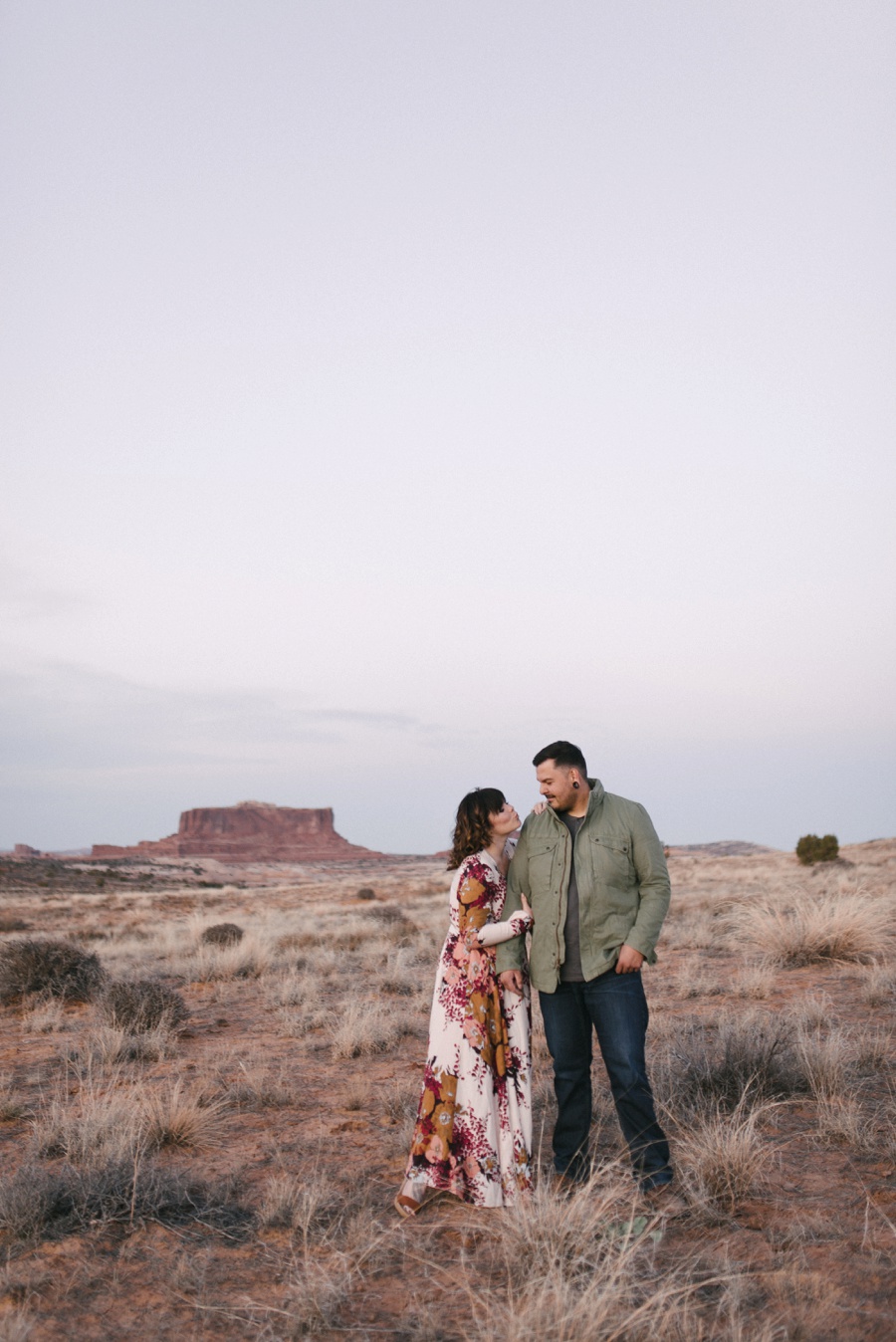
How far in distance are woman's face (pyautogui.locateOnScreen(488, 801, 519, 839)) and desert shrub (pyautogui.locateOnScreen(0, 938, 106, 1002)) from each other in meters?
7.13

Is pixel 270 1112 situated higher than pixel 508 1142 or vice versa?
pixel 508 1142

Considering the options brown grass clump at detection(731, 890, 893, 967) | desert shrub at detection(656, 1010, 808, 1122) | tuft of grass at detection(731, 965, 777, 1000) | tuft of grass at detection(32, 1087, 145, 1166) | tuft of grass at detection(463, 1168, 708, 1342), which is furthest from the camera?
brown grass clump at detection(731, 890, 893, 967)

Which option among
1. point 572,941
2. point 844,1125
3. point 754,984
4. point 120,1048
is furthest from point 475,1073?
point 754,984

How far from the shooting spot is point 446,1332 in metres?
2.90

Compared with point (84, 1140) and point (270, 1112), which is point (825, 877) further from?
point (84, 1140)

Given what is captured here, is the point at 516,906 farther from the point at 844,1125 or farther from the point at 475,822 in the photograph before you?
the point at 844,1125

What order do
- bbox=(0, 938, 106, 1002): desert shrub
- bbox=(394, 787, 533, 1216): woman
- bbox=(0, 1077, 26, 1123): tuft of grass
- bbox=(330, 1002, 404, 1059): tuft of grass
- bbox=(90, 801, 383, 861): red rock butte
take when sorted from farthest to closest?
bbox=(90, 801, 383, 861): red rock butte < bbox=(0, 938, 106, 1002): desert shrub < bbox=(330, 1002, 404, 1059): tuft of grass < bbox=(0, 1077, 26, 1123): tuft of grass < bbox=(394, 787, 533, 1216): woman

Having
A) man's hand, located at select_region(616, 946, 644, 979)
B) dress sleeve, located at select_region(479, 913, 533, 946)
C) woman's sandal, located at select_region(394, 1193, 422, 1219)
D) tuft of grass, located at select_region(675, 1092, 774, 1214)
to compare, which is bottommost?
woman's sandal, located at select_region(394, 1193, 422, 1219)

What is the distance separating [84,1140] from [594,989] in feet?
8.81

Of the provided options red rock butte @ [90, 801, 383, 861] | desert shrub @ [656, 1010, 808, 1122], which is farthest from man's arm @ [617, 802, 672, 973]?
red rock butte @ [90, 801, 383, 861]

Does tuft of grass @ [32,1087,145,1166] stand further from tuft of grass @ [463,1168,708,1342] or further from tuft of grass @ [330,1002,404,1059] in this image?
tuft of grass @ [330,1002,404,1059]

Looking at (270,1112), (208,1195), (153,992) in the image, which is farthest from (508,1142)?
(153,992)

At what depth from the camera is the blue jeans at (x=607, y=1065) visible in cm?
385

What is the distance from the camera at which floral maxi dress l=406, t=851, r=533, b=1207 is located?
13.0 feet
